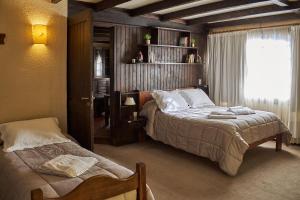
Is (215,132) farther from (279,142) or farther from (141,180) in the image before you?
(141,180)

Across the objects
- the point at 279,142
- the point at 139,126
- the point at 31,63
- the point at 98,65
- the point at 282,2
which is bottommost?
the point at 279,142

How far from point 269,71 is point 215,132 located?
7.06 feet

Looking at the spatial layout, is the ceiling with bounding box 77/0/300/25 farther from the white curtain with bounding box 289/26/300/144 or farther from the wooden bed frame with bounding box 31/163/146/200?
the wooden bed frame with bounding box 31/163/146/200

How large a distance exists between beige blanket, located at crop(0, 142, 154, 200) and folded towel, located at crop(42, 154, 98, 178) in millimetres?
31

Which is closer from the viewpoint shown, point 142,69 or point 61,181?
point 61,181

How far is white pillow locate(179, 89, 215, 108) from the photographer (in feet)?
16.6

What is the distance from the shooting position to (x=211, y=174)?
352cm

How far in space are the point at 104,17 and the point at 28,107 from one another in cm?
194

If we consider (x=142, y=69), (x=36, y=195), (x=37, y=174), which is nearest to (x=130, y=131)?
(x=142, y=69)

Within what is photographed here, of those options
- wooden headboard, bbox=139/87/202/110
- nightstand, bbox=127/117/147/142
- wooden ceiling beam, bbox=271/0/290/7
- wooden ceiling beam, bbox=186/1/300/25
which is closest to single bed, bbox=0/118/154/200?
nightstand, bbox=127/117/147/142

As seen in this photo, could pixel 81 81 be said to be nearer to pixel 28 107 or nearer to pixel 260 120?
pixel 28 107

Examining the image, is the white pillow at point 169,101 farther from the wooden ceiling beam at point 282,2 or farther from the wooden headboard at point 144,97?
the wooden ceiling beam at point 282,2

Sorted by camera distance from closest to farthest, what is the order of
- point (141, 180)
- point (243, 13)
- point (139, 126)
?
1. point (141, 180)
2. point (243, 13)
3. point (139, 126)

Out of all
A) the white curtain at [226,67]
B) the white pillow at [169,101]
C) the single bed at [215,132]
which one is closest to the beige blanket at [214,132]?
the single bed at [215,132]
